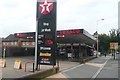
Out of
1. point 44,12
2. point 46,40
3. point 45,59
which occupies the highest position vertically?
point 44,12

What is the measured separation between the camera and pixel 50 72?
60.8 feet

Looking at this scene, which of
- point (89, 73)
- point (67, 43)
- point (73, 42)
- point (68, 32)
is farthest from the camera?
point (67, 43)

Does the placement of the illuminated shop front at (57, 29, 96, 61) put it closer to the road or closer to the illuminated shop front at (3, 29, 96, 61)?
the illuminated shop front at (3, 29, 96, 61)

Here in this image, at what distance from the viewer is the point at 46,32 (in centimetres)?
1955

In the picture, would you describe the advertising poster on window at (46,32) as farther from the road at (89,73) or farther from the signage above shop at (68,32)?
the signage above shop at (68,32)

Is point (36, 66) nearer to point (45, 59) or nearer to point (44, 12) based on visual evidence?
point (45, 59)

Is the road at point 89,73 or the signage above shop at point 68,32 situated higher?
the signage above shop at point 68,32

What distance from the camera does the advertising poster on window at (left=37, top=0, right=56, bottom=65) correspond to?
19.0 metres

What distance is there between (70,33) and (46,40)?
611 inches

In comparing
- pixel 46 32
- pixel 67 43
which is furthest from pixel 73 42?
pixel 46 32

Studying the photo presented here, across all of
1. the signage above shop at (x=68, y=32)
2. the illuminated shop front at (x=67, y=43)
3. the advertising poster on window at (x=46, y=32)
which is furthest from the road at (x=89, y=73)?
the illuminated shop front at (x=67, y=43)

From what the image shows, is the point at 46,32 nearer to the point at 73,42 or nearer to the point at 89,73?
the point at 89,73

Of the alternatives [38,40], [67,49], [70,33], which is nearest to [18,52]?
[67,49]

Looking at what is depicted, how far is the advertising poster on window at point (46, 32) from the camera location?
1905cm
